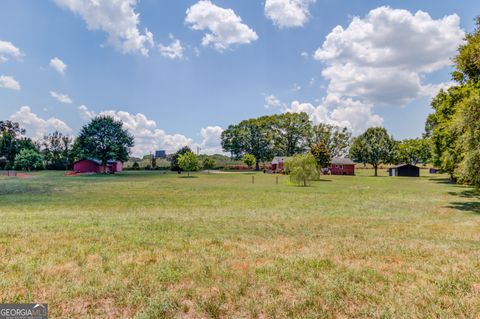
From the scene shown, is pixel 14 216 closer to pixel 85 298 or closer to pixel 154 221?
pixel 154 221

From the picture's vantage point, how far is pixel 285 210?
13.9m

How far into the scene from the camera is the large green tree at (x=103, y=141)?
55.3 meters

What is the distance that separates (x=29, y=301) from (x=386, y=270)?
6.10 meters

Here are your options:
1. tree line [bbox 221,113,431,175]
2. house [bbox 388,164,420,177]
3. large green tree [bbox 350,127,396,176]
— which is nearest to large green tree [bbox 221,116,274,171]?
tree line [bbox 221,113,431,175]

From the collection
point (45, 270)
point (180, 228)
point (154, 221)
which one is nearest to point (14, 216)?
point (154, 221)

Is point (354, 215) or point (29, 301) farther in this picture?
point (354, 215)

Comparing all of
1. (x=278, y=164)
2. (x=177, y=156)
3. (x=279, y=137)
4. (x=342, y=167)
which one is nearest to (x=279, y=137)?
(x=279, y=137)

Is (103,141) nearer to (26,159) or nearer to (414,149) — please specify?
(26,159)

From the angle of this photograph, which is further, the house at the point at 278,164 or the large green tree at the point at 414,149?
the house at the point at 278,164

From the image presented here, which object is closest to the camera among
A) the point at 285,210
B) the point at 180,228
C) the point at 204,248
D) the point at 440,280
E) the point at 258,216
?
the point at 440,280

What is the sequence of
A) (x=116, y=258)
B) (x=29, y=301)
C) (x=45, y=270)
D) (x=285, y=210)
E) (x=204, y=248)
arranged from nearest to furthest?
(x=29, y=301), (x=45, y=270), (x=116, y=258), (x=204, y=248), (x=285, y=210)

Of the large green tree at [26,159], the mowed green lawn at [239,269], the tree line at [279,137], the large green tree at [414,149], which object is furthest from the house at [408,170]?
the large green tree at [26,159]

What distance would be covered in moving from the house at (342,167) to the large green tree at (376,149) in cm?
398

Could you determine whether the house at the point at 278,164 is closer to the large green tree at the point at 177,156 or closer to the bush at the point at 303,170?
the large green tree at the point at 177,156
